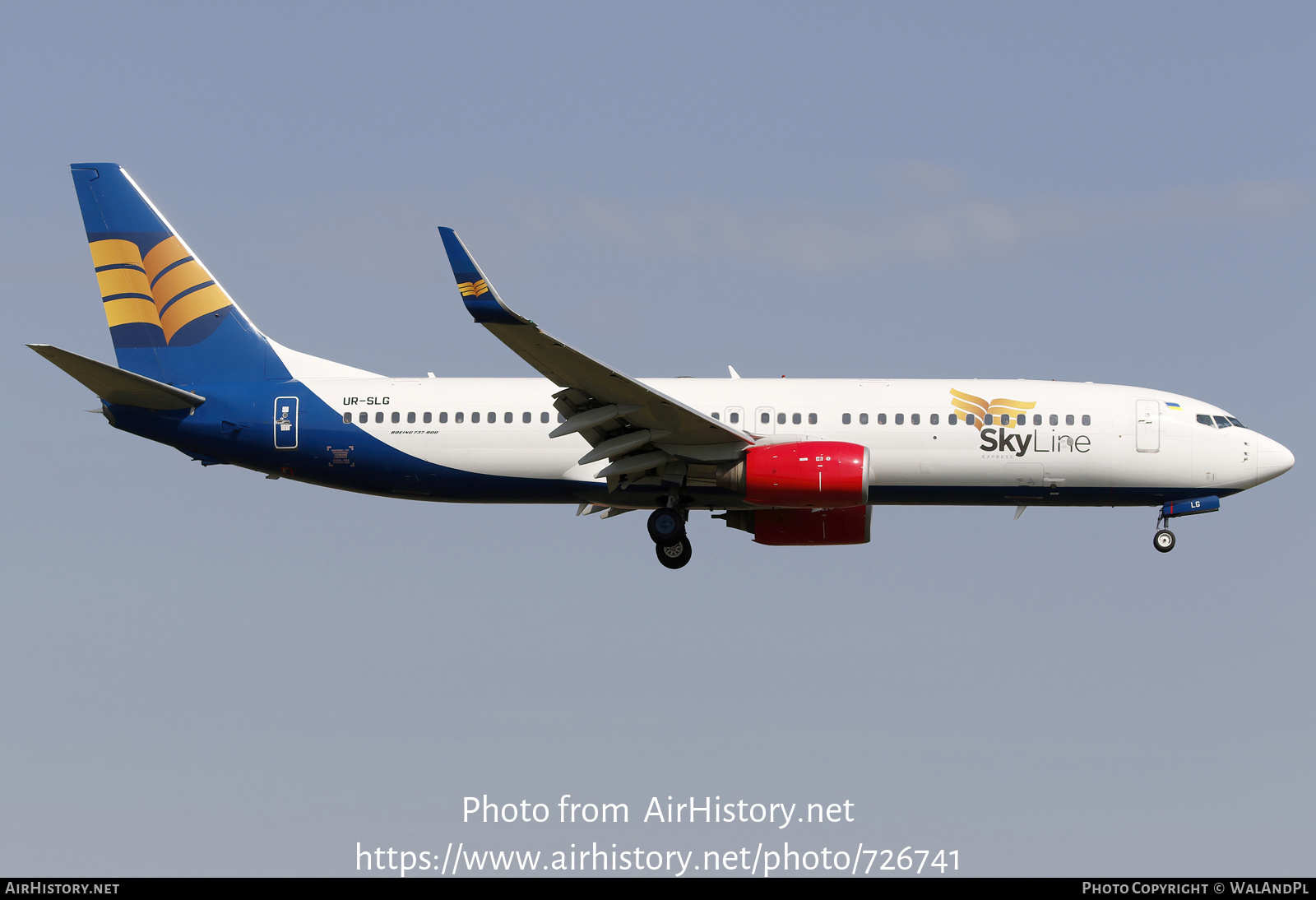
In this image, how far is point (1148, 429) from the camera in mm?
30562

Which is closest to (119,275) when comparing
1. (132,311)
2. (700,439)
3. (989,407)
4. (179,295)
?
(132,311)

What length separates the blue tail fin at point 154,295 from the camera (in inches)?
1288

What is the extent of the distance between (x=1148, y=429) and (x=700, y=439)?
33.1ft

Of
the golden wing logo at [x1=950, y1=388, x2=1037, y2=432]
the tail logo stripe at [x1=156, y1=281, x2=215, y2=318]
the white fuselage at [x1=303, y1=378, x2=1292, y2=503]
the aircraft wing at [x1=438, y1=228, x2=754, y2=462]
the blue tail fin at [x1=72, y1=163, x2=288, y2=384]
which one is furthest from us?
the tail logo stripe at [x1=156, y1=281, x2=215, y2=318]

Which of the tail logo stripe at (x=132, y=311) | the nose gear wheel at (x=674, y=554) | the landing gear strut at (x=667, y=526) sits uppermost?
the tail logo stripe at (x=132, y=311)

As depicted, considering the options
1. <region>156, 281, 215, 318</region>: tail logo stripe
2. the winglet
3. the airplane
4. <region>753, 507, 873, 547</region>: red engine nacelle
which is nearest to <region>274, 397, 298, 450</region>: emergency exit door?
the airplane

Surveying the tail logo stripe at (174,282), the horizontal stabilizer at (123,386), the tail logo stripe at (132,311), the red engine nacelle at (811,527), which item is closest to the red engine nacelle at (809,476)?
the red engine nacelle at (811,527)

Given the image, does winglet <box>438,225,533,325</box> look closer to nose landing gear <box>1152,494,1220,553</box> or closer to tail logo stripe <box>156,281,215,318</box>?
tail logo stripe <box>156,281,215,318</box>

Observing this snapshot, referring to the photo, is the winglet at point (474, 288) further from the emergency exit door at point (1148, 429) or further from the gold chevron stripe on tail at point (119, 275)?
the emergency exit door at point (1148, 429)

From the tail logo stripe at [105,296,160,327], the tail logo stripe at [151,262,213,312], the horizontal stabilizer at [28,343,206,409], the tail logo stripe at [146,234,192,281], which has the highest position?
the tail logo stripe at [146,234,192,281]

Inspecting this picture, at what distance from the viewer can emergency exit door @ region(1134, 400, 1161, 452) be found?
100.0 ft

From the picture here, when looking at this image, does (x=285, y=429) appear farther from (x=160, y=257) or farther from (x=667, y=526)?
(x=667, y=526)

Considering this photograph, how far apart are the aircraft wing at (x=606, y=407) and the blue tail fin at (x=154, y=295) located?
27.2ft

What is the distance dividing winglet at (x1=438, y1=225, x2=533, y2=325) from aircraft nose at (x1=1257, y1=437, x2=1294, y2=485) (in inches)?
664
